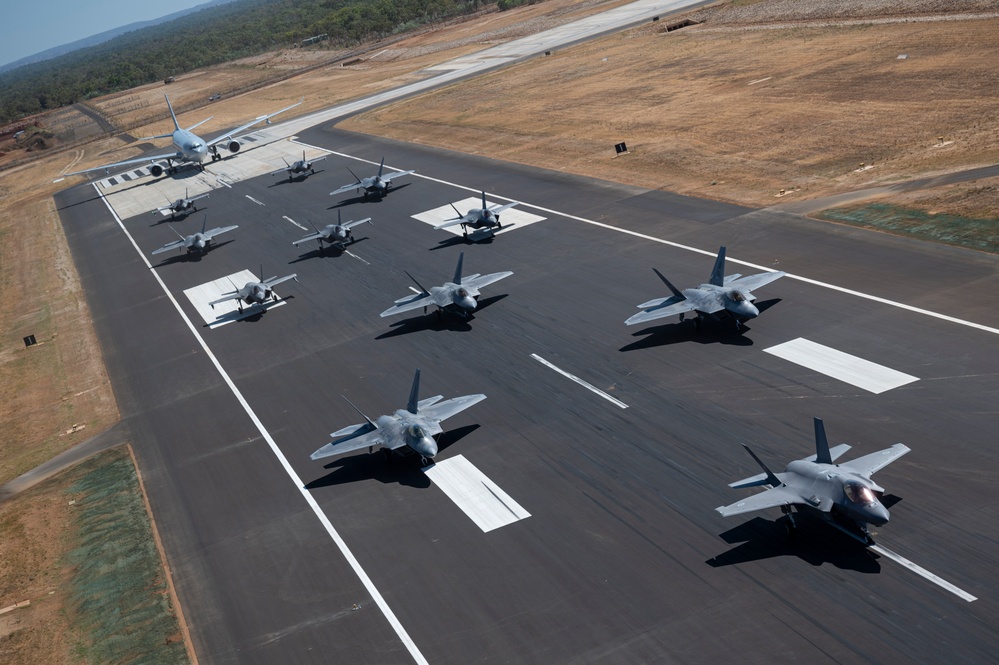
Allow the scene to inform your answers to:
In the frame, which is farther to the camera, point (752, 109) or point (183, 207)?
point (183, 207)

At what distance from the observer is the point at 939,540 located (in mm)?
25781

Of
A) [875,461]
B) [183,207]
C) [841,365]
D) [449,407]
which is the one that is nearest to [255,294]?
[449,407]

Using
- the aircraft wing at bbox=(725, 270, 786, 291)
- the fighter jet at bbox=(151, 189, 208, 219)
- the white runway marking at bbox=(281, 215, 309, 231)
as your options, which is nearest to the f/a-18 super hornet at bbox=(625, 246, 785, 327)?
the aircraft wing at bbox=(725, 270, 786, 291)

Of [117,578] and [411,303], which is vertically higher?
[411,303]

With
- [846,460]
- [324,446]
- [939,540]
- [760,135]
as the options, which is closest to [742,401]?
[846,460]

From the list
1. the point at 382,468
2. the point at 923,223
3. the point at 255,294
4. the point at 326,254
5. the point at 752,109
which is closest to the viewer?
the point at 382,468

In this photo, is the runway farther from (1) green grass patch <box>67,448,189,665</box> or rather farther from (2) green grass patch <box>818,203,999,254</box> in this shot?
(2) green grass patch <box>818,203,999,254</box>

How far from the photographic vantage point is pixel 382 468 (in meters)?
37.1

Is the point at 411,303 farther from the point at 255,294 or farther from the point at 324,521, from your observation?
the point at 324,521

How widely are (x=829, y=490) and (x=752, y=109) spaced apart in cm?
6384

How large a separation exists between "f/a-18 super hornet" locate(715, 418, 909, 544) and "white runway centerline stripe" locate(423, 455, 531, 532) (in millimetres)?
7971

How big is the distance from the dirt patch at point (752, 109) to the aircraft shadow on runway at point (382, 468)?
33.3m

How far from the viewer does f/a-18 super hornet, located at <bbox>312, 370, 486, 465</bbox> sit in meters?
34.7

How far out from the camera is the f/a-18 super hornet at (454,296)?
48469 mm
